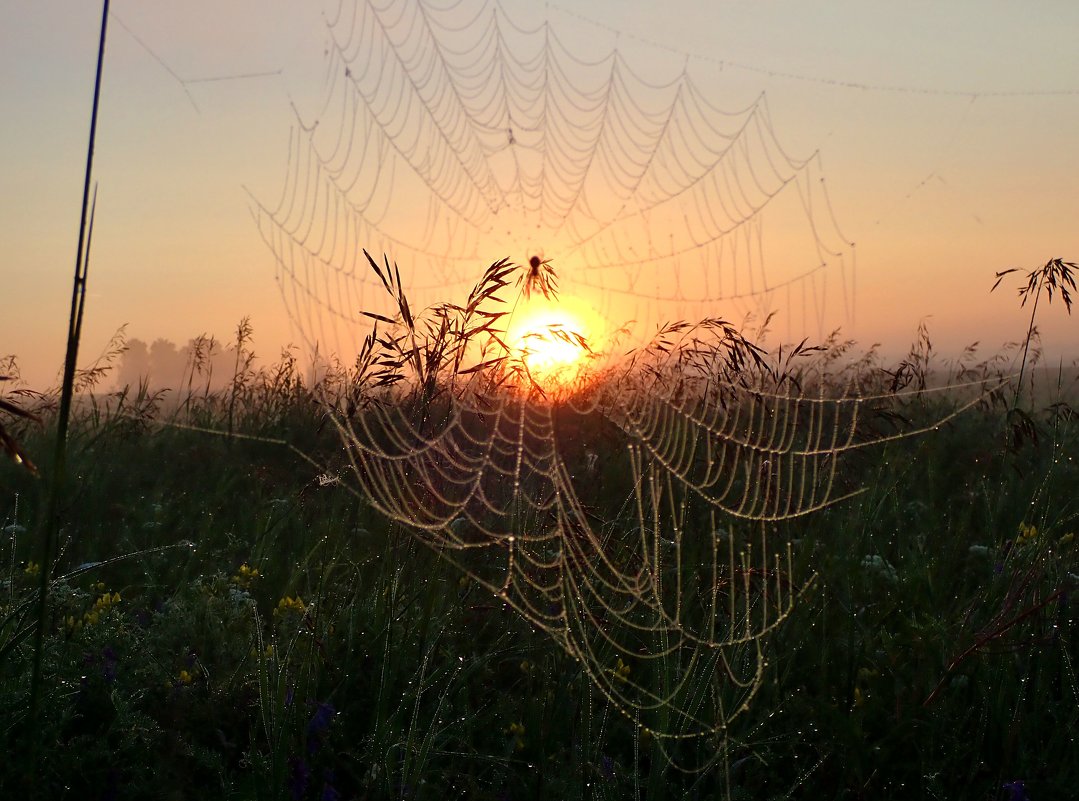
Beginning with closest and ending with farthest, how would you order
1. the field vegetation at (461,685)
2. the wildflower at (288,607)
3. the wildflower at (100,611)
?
the field vegetation at (461,685), the wildflower at (100,611), the wildflower at (288,607)

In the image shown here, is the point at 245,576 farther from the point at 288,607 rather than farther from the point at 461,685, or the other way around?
the point at 461,685

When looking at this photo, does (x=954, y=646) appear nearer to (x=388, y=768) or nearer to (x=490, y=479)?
(x=388, y=768)

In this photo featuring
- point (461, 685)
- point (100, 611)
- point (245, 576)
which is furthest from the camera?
point (245, 576)

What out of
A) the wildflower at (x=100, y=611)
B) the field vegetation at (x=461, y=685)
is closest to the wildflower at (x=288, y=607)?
the field vegetation at (x=461, y=685)

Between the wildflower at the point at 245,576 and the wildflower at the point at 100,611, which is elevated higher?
the wildflower at the point at 245,576

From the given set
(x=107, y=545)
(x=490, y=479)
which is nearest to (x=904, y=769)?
(x=490, y=479)

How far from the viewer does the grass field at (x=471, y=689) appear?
2107 millimetres

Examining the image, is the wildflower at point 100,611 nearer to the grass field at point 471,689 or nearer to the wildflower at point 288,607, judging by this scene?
the grass field at point 471,689

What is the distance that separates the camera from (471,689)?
2.59 m

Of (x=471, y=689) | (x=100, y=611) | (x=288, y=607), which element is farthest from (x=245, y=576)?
(x=471, y=689)

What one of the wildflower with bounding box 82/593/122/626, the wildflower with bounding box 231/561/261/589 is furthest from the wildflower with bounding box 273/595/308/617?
the wildflower with bounding box 82/593/122/626

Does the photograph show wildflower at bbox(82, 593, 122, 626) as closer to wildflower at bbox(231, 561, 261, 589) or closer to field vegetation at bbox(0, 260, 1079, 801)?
field vegetation at bbox(0, 260, 1079, 801)

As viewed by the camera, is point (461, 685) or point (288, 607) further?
point (288, 607)

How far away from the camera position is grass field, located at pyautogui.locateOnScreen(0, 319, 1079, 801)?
2.11m
